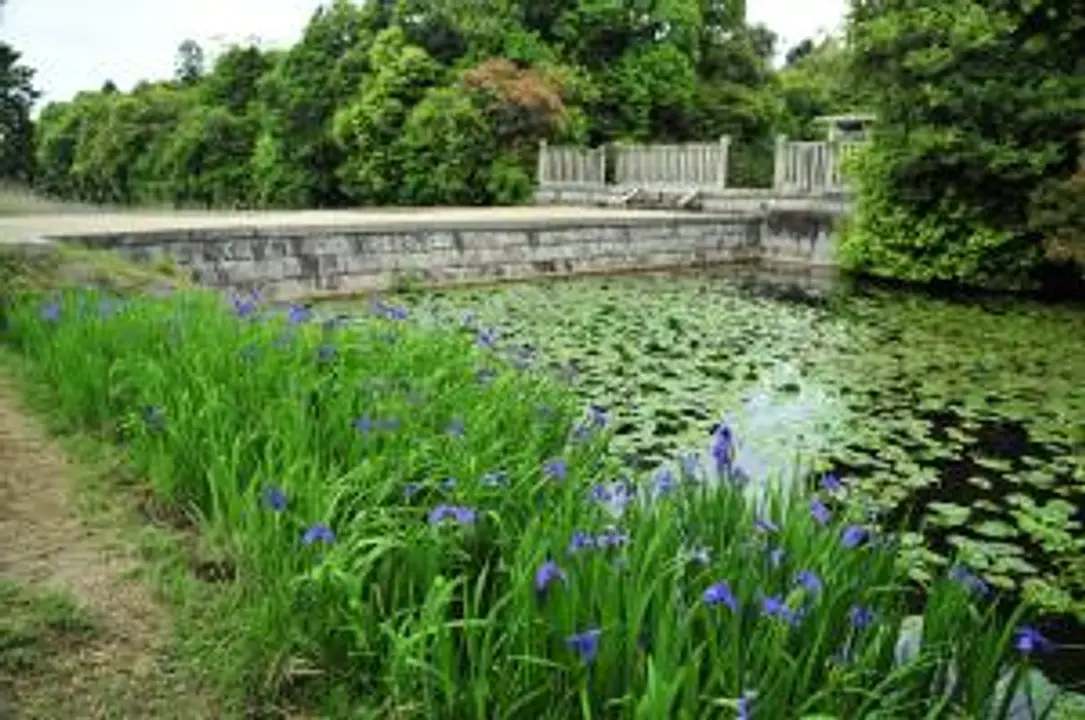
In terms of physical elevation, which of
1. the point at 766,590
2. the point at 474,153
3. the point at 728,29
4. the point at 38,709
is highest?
the point at 728,29

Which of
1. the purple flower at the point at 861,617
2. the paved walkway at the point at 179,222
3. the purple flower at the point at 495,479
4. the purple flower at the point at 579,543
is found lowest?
the purple flower at the point at 861,617

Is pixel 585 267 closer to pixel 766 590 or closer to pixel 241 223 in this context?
pixel 241 223

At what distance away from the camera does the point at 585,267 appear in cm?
1305

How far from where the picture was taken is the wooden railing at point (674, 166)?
55.6ft

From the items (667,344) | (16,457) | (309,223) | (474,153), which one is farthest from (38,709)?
(474,153)

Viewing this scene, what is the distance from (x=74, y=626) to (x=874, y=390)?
5553mm

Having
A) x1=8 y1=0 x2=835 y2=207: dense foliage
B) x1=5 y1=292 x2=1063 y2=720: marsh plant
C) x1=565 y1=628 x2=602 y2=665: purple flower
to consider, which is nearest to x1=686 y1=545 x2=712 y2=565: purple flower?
x1=5 y1=292 x2=1063 y2=720: marsh plant

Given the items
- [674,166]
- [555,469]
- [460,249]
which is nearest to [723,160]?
[674,166]

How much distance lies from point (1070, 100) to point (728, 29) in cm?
1191

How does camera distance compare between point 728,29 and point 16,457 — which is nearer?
point 16,457

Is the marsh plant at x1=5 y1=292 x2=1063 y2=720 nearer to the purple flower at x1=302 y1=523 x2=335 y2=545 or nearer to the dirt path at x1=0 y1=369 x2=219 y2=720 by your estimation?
the purple flower at x1=302 y1=523 x2=335 y2=545

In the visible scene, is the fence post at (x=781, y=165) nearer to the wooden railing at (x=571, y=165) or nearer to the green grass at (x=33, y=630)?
the wooden railing at (x=571, y=165)

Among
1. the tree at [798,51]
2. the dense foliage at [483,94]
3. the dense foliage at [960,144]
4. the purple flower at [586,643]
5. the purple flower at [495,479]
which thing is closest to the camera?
the purple flower at [586,643]

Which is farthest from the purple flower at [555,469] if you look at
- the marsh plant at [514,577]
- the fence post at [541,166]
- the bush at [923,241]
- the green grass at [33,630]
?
the fence post at [541,166]
